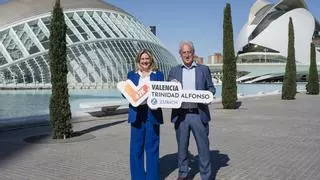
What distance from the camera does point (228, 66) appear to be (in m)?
21.1

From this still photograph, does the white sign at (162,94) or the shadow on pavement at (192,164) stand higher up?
the white sign at (162,94)

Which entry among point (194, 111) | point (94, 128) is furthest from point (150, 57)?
point (94, 128)

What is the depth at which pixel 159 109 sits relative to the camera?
621 cm

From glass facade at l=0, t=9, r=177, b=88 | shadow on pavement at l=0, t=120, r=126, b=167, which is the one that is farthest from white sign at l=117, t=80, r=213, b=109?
glass facade at l=0, t=9, r=177, b=88

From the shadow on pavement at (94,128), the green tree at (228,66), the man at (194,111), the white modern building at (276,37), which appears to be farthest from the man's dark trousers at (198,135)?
the white modern building at (276,37)

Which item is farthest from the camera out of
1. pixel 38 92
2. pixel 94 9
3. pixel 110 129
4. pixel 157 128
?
pixel 94 9

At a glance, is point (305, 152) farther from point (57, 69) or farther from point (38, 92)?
point (38, 92)

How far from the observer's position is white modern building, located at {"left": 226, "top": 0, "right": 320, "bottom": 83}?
8969cm

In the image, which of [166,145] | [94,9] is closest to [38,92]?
[94,9]

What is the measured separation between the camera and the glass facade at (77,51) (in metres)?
36.3

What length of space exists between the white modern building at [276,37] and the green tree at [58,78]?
7994 centimetres

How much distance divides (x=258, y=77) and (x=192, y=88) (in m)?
87.6

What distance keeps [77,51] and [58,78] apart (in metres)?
26.9

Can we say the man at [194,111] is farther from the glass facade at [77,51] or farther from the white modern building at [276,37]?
the white modern building at [276,37]
